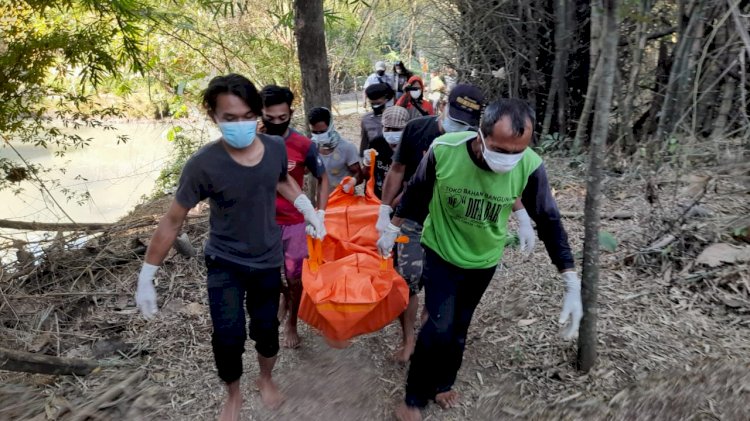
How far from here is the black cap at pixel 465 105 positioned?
2818 mm

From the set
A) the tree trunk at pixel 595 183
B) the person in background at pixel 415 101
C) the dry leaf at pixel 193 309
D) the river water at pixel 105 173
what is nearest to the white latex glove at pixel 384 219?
the tree trunk at pixel 595 183

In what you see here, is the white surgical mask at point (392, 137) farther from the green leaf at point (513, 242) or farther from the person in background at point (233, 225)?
the green leaf at point (513, 242)

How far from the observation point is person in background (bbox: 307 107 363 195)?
3.67m

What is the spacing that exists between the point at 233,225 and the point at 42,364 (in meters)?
1.37

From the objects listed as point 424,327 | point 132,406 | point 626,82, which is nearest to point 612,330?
point 424,327

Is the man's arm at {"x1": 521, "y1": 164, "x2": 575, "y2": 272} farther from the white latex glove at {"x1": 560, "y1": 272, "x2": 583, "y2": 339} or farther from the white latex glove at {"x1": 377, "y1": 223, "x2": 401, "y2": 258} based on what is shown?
the white latex glove at {"x1": 377, "y1": 223, "x2": 401, "y2": 258}

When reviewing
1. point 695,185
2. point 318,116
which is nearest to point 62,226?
Result: point 318,116

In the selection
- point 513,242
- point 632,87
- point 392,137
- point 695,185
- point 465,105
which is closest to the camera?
point 465,105

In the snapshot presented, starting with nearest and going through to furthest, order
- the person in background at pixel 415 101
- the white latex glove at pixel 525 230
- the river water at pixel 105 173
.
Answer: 1. the white latex glove at pixel 525 230
2. the person in background at pixel 415 101
3. the river water at pixel 105 173

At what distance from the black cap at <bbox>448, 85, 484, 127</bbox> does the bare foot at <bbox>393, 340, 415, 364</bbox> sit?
1391 mm

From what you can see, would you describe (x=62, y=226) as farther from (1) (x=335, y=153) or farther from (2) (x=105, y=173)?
(2) (x=105, y=173)

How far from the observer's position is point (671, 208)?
3744 mm

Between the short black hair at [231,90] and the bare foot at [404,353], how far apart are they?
170 centimetres

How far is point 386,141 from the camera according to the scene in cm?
375
